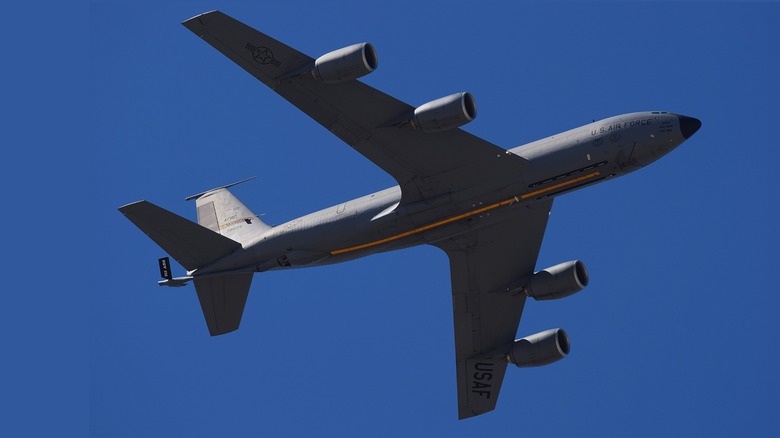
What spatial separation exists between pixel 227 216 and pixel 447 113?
16.4 m

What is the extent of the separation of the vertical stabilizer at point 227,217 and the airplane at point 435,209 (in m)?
0.08

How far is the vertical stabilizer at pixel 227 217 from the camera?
2474 inches

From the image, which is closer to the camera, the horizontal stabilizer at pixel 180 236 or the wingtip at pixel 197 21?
the wingtip at pixel 197 21

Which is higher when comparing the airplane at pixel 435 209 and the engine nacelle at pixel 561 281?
the airplane at pixel 435 209

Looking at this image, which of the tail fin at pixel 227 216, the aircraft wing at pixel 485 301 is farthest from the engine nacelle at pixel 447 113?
the tail fin at pixel 227 216

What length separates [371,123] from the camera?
2185 inches

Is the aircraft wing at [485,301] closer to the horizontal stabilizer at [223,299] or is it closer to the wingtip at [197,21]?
the horizontal stabilizer at [223,299]

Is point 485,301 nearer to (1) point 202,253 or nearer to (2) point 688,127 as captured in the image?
(1) point 202,253

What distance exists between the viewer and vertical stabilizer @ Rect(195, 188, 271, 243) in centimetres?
6284

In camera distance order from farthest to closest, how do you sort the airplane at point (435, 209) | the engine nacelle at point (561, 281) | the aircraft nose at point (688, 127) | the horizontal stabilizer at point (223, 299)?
the horizontal stabilizer at point (223, 299), the engine nacelle at point (561, 281), the airplane at point (435, 209), the aircraft nose at point (688, 127)


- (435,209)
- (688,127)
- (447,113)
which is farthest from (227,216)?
(688,127)

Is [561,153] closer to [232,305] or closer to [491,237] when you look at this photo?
[491,237]

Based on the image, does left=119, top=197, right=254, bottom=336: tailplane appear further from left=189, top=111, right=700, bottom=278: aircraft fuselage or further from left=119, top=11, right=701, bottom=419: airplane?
left=189, top=111, right=700, bottom=278: aircraft fuselage

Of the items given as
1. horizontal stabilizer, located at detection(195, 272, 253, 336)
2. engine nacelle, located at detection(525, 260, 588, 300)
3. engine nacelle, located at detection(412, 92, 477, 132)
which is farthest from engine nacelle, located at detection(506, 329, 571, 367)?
engine nacelle, located at detection(412, 92, 477, 132)
